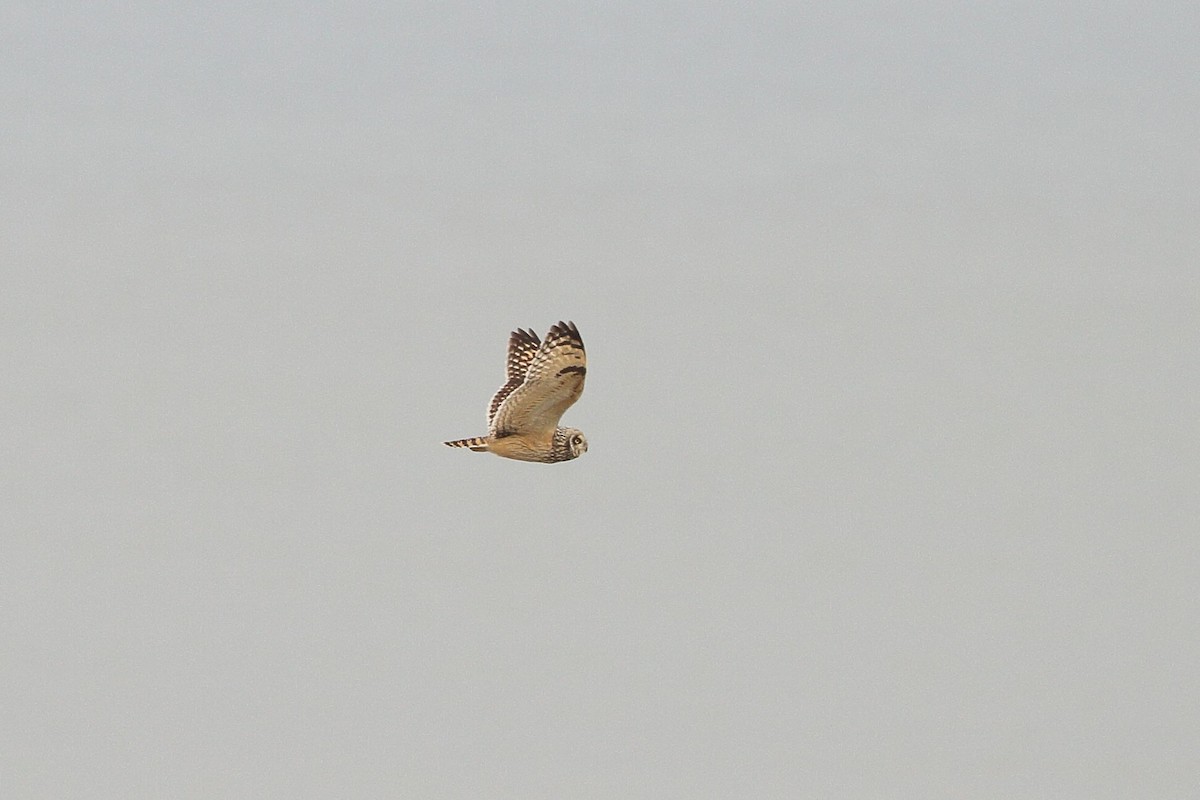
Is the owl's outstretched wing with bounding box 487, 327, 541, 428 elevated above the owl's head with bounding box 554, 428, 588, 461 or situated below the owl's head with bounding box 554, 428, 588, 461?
above

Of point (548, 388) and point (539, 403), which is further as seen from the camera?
point (539, 403)

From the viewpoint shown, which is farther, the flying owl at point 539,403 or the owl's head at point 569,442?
the owl's head at point 569,442

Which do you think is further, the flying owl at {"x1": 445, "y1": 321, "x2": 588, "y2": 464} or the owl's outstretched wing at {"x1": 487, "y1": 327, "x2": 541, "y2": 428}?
the owl's outstretched wing at {"x1": 487, "y1": 327, "x2": 541, "y2": 428}

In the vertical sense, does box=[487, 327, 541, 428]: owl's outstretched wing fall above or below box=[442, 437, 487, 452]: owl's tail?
above

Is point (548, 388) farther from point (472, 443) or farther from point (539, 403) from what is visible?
point (472, 443)

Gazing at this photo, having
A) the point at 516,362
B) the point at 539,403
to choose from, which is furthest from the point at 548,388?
the point at 516,362
